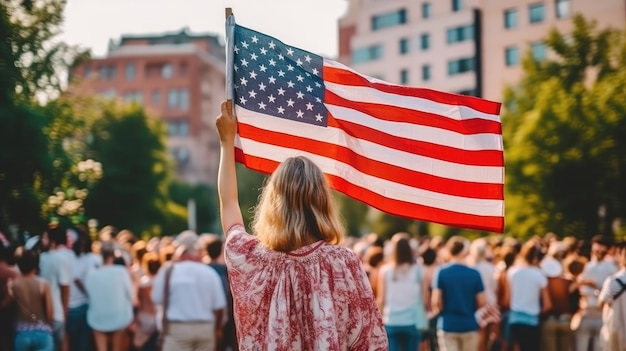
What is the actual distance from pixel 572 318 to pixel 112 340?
633 centimetres

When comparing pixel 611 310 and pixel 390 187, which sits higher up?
pixel 390 187

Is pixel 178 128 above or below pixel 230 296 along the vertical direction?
above

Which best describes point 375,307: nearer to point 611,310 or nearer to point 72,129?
point 611,310

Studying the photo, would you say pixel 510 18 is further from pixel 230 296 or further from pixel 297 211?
pixel 297 211

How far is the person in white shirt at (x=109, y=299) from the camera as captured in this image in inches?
547

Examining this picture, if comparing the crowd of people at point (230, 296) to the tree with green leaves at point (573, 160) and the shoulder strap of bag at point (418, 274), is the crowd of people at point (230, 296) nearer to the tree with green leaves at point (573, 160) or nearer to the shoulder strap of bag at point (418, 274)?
the shoulder strap of bag at point (418, 274)

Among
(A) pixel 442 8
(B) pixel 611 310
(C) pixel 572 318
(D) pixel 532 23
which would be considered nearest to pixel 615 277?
(B) pixel 611 310

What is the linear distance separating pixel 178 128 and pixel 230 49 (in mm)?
104847

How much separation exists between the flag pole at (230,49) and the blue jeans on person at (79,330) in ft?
29.0

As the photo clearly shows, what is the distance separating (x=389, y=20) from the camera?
272 ft

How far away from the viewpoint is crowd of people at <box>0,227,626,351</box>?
11.4 metres

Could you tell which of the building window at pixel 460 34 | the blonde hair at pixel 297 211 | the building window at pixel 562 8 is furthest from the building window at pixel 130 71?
the blonde hair at pixel 297 211

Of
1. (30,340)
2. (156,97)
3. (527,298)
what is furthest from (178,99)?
(30,340)

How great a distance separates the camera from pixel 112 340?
1430cm
